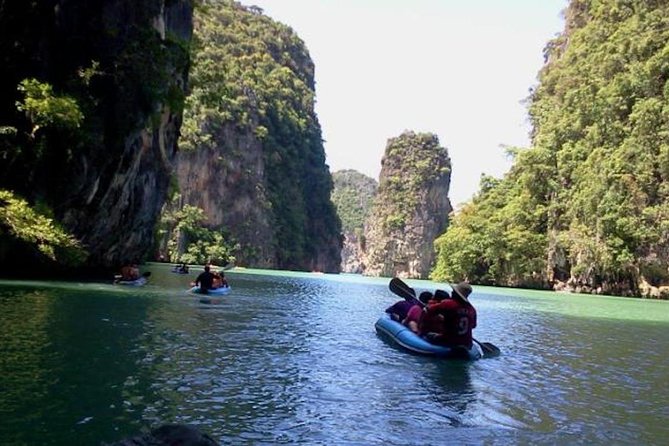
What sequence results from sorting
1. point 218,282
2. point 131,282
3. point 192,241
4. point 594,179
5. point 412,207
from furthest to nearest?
point 412,207 → point 192,241 → point 594,179 → point 131,282 → point 218,282

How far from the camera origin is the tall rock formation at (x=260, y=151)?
71.1m

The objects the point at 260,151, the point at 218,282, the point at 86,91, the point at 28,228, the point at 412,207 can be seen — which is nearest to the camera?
the point at 28,228

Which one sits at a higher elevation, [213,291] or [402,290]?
[402,290]

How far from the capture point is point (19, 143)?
675 inches

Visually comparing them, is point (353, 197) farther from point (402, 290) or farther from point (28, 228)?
point (402, 290)

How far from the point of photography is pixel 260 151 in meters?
76.5

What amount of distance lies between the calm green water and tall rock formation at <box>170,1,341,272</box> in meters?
54.3

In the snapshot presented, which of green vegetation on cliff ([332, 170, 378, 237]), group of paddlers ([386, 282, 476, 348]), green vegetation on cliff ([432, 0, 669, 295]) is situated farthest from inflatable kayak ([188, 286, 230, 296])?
green vegetation on cliff ([332, 170, 378, 237])

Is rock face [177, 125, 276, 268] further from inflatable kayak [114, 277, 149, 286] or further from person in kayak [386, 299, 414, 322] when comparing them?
person in kayak [386, 299, 414, 322]

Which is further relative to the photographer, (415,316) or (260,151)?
(260,151)

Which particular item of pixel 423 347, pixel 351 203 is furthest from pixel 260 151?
pixel 351 203

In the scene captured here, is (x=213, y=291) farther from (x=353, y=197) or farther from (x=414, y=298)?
(x=353, y=197)

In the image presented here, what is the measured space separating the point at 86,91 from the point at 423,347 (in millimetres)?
13892

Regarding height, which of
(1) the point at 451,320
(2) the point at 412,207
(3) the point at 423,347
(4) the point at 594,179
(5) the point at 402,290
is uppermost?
(2) the point at 412,207
